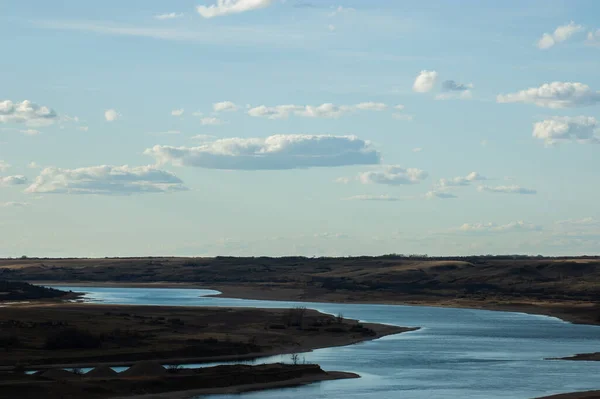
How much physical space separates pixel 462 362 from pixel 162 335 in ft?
97.9

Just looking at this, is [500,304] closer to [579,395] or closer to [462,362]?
[462,362]

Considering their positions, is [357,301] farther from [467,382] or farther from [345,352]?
[467,382]

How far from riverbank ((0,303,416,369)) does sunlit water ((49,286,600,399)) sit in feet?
15.3

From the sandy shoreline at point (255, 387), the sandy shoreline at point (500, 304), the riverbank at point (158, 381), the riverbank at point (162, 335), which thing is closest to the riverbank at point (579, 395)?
the sandy shoreline at point (255, 387)

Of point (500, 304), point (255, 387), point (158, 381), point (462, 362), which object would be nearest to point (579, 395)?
point (255, 387)

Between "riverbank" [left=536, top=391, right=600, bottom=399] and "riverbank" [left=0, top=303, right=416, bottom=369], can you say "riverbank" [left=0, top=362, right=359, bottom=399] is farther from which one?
"riverbank" [left=536, top=391, right=600, bottom=399]

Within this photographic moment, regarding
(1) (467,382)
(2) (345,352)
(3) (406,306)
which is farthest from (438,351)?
(3) (406,306)

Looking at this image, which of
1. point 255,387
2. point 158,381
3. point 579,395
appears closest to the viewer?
point 579,395

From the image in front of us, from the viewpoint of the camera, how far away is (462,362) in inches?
3346

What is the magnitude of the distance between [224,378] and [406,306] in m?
112

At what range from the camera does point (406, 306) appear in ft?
583

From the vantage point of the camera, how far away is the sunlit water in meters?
67.0

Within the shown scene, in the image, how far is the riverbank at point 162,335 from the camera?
78.9 m

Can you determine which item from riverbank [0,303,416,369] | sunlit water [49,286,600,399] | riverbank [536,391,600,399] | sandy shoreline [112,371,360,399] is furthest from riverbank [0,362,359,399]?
riverbank [536,391,600,399]
